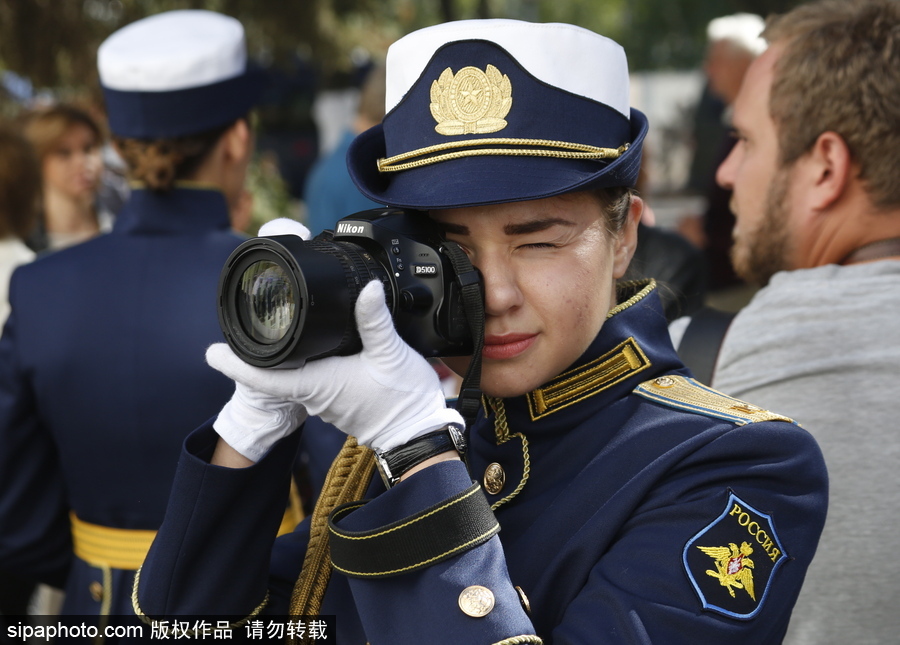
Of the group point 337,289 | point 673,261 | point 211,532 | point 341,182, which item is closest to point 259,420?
point 211,532

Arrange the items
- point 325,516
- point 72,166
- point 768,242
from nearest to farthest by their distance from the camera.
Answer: point 325,516, point 768,242, point 72,166

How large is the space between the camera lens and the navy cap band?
4.67 ft

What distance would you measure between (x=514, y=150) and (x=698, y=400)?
18.3 inches

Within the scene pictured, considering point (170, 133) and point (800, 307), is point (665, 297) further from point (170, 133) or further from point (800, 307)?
point (170, 133)

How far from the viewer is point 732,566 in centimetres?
135

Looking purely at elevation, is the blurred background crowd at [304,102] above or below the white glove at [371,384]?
below

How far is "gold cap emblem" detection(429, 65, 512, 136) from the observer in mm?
1518

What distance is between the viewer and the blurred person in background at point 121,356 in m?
2.44

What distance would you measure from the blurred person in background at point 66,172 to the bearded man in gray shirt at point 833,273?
376 cm

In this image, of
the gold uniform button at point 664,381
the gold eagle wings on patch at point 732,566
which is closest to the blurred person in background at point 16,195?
the gold uniform button at point 664,381

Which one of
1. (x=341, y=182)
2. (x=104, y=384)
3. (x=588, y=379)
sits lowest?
(x=341, y=182)

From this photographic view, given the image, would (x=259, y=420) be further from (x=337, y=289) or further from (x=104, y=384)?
(x=104, y=384)

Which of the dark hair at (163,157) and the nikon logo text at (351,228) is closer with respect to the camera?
the nikon logo text at (351,228)

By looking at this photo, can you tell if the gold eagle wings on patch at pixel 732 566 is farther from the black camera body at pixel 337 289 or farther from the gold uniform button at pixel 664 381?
the black camera body at pixel 337 289
